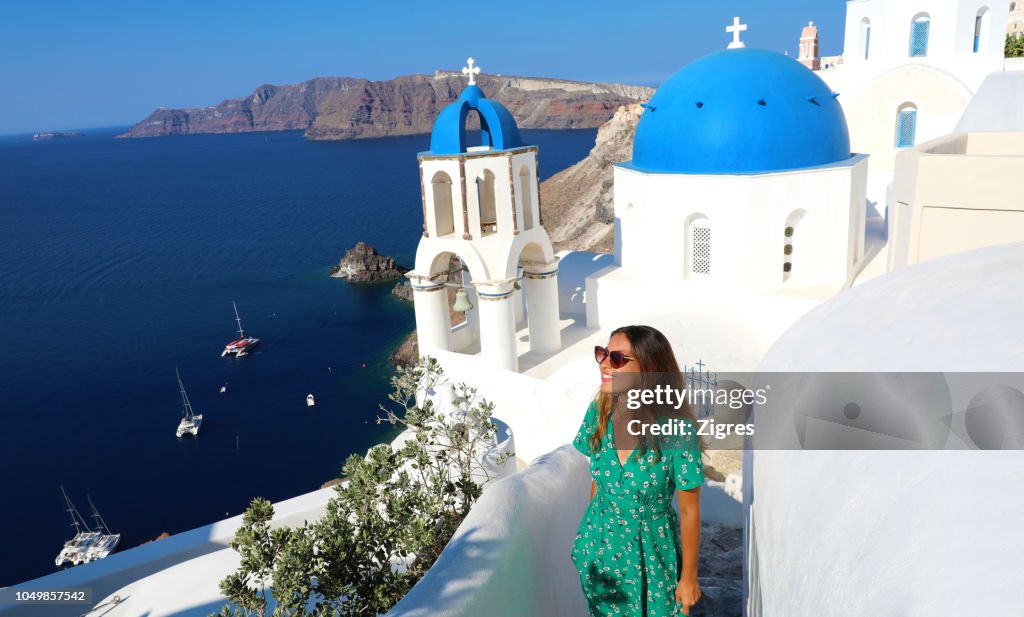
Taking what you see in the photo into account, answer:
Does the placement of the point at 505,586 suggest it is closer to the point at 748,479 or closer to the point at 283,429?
the point at 748,479

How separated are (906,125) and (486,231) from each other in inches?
435

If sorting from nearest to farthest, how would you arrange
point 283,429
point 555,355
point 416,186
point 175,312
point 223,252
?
point 555,355 → point 283,429 → point 175,312 → point 223,252 → point 416,186

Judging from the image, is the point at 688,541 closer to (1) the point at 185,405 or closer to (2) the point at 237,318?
(1) the point at 185,405

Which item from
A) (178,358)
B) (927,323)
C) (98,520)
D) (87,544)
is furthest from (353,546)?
(178,358)

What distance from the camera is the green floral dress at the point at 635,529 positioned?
2848 millimetres

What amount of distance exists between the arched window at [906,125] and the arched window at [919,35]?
222 cm

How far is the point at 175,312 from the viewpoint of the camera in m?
39.3

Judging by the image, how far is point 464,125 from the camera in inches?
414

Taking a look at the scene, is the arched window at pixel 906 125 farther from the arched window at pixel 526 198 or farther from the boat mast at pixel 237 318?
the boat mast at pixel 237 318

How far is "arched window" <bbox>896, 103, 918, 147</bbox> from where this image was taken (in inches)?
630

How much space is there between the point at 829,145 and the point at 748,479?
821 cm

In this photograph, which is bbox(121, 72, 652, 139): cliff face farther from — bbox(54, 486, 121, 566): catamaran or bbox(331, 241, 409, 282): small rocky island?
bbox(54, 486, 121, 566): catamaran

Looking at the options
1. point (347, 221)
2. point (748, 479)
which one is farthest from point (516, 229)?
point (347, 221)

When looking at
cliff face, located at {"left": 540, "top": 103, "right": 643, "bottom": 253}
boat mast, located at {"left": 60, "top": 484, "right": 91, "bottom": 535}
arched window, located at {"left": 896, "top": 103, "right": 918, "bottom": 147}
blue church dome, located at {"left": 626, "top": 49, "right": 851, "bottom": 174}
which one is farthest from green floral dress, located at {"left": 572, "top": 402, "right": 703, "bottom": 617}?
cliff face, located at {"left": 540, "top": 103, "right": 643, "bottom": 253}
